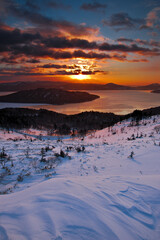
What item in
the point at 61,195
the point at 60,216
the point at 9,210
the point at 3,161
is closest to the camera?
the point at 60,216

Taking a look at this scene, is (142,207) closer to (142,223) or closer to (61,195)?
(142,223)

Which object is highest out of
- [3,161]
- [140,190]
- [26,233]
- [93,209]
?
[26,233]

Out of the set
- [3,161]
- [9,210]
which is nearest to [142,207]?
[9,210]

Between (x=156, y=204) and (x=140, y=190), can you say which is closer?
(x=156, y=204)

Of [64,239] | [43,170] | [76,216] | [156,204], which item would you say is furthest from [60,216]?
[43,170]

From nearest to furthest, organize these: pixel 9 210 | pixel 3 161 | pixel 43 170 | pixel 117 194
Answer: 1. pixel 9 210
2. pixel 117 194
3. pixel 43 170
4. pixel 3 161

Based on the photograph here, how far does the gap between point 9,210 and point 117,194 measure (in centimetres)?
211

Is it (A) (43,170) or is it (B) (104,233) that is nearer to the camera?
(B) (104,233)

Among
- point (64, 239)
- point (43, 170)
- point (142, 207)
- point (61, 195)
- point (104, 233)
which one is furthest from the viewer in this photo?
point (43, 170)

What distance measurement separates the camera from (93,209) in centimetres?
204

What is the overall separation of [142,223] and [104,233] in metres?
0.73

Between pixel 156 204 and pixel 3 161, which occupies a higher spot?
pixel 156 204

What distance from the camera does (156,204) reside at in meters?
2.33

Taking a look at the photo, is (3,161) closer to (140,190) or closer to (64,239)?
(64,239)
